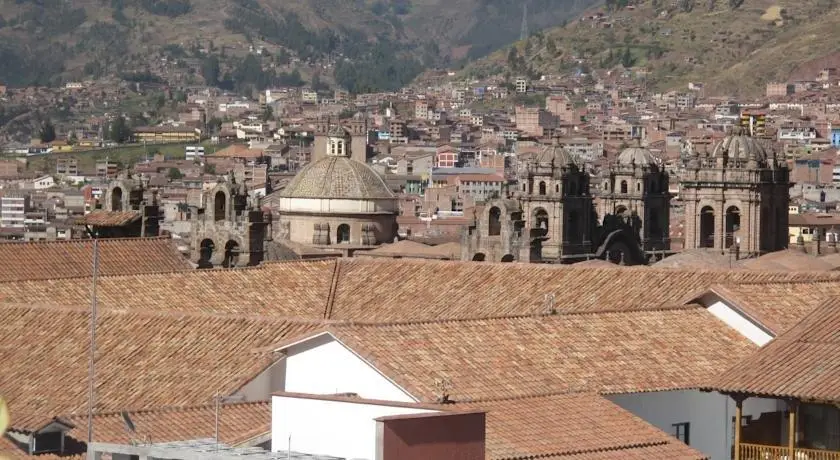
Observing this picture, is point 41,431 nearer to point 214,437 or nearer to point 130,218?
point 214,437

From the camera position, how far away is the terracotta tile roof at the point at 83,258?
4003cm

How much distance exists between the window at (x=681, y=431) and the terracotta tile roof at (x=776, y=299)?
6.91 ft

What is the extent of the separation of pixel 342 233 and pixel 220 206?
349 inches

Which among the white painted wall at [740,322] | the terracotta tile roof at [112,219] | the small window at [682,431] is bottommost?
the small window at [682,431]

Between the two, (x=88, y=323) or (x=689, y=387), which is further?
(x=88, y=323)

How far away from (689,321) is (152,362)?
6225 mm

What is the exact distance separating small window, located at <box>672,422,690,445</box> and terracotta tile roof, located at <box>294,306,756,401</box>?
419mm

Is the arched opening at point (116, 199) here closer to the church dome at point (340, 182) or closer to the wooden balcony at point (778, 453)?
the church dome at point (340, 182)

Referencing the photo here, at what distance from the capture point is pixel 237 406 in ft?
83.9

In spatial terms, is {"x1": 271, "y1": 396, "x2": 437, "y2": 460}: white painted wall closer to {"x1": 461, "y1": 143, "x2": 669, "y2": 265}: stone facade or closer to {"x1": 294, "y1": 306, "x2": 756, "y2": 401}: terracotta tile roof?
{"x1": 294, "y1": 306, "x2": 756, "y2": 401}: terracotta tile roof

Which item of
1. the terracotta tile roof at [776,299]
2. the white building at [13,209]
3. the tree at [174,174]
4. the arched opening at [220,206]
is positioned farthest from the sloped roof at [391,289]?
the tree at [174,174]

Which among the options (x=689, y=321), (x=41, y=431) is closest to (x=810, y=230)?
(x=689, y=321)

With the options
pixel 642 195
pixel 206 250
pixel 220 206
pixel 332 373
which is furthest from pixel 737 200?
pixel 332 373

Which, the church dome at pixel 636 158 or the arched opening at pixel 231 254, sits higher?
the church dome at pixel 636 158
